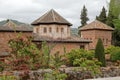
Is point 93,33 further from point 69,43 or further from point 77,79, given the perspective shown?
point 77,79

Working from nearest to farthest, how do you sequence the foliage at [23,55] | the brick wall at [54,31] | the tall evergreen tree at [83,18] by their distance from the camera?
1. the foliage at [23,55]
2. the brick wall at [54,31]
3. the tall evergreen tree at [83,18]

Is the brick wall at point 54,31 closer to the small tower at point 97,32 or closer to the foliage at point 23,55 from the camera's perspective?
the small tower at point 97,32

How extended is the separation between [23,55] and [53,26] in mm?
36835

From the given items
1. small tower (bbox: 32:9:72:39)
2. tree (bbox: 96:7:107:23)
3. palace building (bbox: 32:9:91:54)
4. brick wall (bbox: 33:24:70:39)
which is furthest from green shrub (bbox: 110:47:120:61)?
tree (bbox: 96:7:107:23)

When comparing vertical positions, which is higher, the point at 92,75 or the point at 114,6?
the point at 114,6

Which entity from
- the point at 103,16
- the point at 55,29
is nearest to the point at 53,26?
the point at 55,29

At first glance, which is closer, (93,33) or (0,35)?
(0,35)

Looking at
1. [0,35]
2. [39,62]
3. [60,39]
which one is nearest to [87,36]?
[60,39]

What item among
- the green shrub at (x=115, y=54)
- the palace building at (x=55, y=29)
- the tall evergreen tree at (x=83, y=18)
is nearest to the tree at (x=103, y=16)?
the tall evergreen tree at (x=83, y=18)

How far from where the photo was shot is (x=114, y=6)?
5856 cm

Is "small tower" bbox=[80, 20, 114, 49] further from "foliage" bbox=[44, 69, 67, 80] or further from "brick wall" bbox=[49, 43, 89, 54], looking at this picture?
"foliage" bbox=[44, 69, 67, 80]

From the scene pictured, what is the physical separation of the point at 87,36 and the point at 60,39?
15.2m

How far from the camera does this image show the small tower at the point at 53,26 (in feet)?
178

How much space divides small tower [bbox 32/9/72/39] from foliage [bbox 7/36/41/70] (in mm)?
34633
